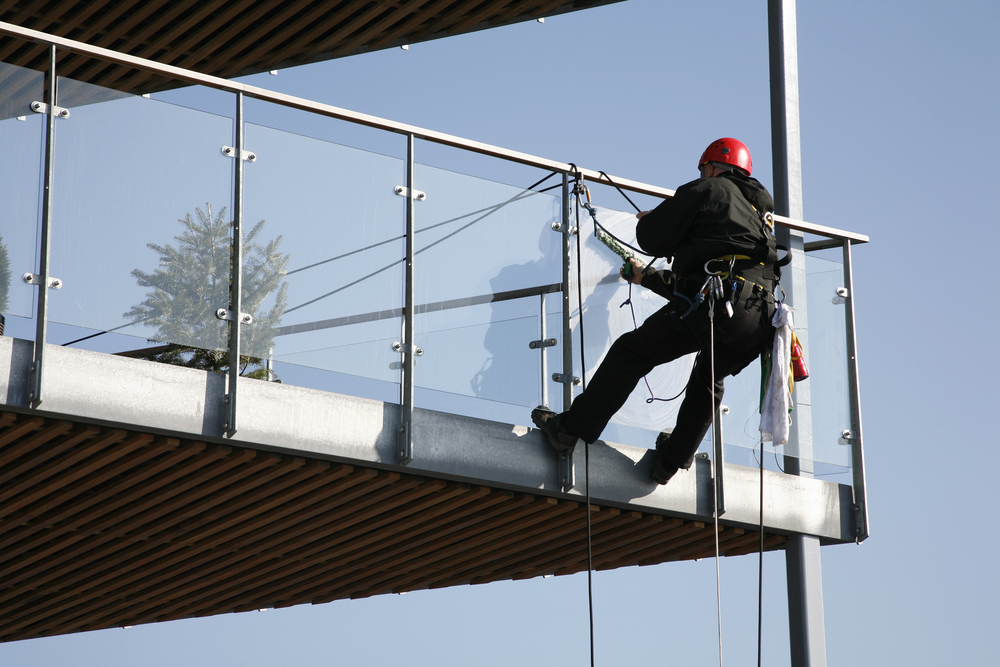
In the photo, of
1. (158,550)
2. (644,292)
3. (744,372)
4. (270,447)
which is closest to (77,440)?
(270,447)

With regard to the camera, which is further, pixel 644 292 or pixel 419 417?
pixel 644 292

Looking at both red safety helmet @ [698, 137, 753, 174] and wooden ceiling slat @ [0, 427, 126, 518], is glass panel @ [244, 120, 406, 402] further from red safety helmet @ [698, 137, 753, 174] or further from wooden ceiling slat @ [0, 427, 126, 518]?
red safety helmet @ [698, 137, 753, 174]

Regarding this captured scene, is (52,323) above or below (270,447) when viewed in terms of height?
above

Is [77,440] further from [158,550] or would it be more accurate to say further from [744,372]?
[744,372]

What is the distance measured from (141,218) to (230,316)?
24.1 inches

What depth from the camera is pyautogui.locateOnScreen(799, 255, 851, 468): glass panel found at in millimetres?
7879

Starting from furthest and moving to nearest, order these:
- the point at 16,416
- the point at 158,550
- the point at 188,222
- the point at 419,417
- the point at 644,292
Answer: the point at 158,550 → the point at 644,292 → the point at 419,417 → the point at 188,222 → the point at 16,416

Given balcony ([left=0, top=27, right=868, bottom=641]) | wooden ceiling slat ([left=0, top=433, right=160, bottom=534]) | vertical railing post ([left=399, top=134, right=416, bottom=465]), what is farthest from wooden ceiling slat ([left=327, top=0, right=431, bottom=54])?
wooden ceiling slat ([left=0, top=433, right=160, bottom=534])

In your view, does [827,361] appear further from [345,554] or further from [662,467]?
[345,554]

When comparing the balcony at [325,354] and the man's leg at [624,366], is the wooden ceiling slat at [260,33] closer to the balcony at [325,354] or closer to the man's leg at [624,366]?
the balcony at [325,354]

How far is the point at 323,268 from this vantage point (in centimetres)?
648

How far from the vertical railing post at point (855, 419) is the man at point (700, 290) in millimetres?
1211

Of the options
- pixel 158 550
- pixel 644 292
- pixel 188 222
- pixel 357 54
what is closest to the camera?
pixel 188 222

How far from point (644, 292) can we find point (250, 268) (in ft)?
7.64
